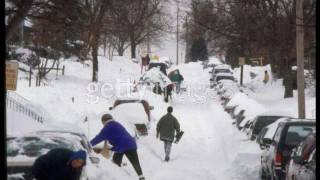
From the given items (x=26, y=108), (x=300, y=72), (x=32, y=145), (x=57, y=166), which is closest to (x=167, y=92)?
(x=26, y=108)

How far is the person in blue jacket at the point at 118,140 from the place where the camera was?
13.1 m

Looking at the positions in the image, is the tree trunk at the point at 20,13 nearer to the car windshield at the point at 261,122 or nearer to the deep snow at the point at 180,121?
the deep snow at the point at 180,121

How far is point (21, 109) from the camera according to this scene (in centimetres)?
2109

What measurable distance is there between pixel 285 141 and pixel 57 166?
15.7 feet

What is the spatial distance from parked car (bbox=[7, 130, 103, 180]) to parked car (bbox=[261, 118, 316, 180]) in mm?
3177

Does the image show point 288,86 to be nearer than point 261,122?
No

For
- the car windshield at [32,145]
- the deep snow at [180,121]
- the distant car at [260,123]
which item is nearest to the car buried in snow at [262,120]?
the distant car at [260,123]

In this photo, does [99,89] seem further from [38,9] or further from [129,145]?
[129,145]

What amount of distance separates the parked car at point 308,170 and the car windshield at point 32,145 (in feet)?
11.1

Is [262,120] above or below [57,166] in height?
below

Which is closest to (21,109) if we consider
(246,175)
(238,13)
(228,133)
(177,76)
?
(228,133)

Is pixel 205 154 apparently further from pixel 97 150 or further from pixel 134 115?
pixel 97 150

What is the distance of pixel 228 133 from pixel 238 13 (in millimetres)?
8967

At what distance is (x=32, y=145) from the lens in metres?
9.38
